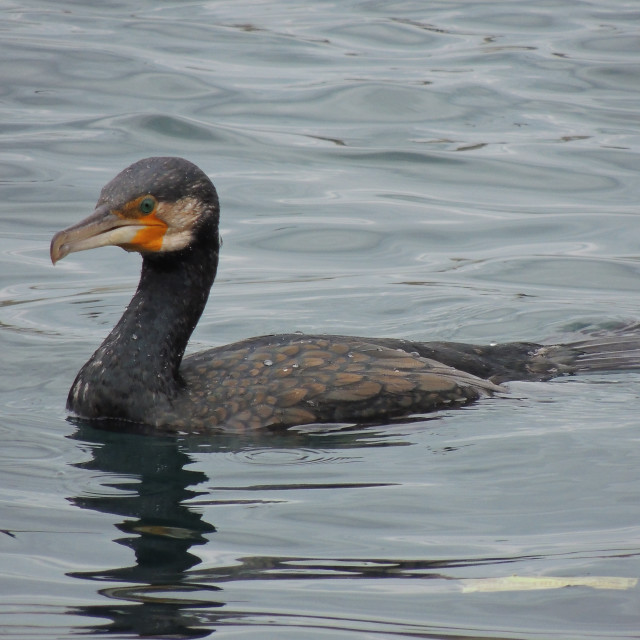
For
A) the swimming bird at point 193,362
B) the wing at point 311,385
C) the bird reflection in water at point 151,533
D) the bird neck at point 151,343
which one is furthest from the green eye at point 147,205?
the bird reflection in water at point 151,533

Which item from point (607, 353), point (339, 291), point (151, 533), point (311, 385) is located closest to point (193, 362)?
point (311, 385)

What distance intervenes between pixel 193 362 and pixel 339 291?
245 cm

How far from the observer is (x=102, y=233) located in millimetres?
6027

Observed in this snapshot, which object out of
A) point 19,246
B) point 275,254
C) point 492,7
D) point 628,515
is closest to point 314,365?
point 628,515

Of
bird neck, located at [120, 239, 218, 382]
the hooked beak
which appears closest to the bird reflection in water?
bird neck, located at [120, 239, 218, 382]

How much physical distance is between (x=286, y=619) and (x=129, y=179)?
2.68m

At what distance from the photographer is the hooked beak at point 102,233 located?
5.91 meters

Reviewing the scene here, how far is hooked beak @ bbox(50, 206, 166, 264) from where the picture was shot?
5914mm

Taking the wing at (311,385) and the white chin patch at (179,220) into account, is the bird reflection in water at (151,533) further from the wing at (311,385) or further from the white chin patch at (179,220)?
the white chin patch at (179,220)

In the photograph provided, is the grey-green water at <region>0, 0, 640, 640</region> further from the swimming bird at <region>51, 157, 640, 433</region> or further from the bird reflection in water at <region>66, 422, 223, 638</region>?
the swimming bird at <region>51, 157, 640, 433</region>

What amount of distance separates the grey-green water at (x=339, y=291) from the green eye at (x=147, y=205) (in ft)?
3.45

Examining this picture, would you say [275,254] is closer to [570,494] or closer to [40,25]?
[570,494]

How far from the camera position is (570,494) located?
5.23 meters

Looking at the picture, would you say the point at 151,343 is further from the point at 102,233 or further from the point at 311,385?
the point at 311,385
